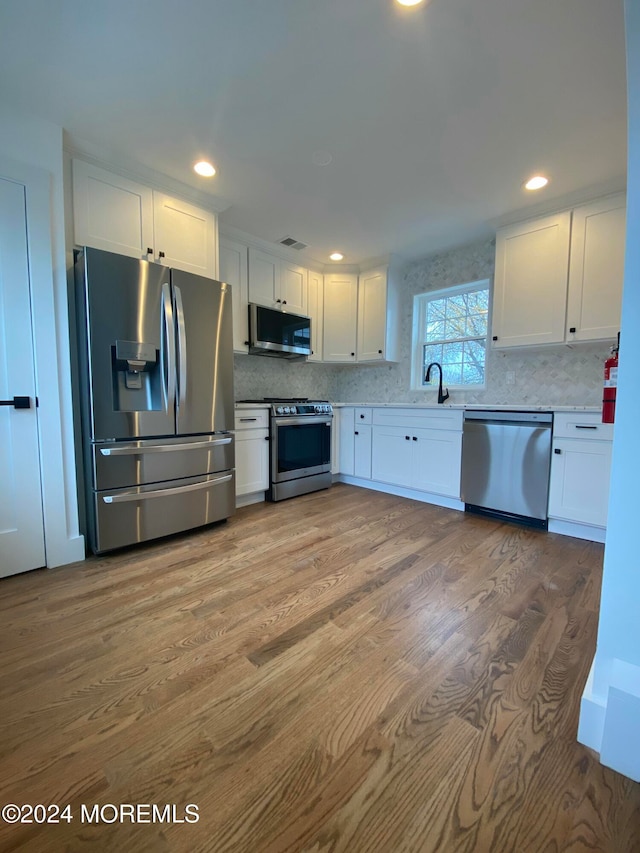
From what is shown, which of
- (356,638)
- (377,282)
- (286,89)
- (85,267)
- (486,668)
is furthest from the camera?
(377,282)

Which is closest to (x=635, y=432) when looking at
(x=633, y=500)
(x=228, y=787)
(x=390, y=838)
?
(x=633, y=500)

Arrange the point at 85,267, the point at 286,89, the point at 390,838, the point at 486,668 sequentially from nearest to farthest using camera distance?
the point at 390,838
the point at 486,668
the point at 286,89
the point at 85,267

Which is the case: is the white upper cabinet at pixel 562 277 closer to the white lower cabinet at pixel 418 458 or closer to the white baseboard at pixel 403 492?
the white lower cabinet at pixel 418 458

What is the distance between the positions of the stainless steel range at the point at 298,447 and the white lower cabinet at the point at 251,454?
7cm

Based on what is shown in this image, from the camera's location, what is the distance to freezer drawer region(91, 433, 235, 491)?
2.07 m

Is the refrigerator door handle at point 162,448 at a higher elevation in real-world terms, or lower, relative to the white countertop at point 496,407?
lower

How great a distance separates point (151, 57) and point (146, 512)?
7.57 feet

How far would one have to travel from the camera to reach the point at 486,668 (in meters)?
1.26

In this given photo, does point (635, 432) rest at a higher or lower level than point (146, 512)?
higher

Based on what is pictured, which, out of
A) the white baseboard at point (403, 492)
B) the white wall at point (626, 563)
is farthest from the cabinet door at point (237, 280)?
the white wall at point (626, 563)

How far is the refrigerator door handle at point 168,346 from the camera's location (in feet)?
7.25

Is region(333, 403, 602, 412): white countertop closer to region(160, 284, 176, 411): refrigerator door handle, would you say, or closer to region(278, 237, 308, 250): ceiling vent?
region(278, 237, 308, 250): ceiling vent

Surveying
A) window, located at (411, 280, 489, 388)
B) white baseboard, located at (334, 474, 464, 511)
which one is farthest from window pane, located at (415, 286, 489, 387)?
white baseboard, located at (334, 474, 464, 511)

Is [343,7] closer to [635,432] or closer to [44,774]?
[635,432]
